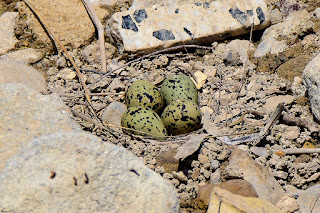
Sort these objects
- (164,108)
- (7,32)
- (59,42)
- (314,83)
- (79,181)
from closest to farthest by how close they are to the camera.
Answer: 1. (79,181)
2. (314,83)
3. (164,108)
4. (59,42)
5. (7,32)

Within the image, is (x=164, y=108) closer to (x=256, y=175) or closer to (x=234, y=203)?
(x=256, y=175)

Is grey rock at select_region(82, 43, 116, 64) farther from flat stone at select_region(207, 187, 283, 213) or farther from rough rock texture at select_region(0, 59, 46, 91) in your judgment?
flat stone at select_region(207, 187, 283, 213)

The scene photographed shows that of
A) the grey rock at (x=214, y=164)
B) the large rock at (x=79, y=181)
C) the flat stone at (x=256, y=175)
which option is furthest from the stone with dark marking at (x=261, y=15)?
the large rock at (x=79, y=181)

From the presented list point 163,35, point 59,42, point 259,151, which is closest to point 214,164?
point 259,151

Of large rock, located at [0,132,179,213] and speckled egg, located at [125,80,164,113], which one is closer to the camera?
large rock, located at [0,132,179,213]

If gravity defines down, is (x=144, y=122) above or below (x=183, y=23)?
below

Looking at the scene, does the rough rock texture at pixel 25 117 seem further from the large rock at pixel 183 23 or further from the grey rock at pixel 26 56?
the large rock at pixel 183 23

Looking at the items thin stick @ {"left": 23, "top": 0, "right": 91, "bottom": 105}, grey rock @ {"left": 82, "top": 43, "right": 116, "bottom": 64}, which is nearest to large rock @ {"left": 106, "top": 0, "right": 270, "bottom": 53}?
grey rock @ {"left": 82, "top": 43, "right": 116, "bottom": 64}

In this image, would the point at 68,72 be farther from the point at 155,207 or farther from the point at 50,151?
the point at 155,207
